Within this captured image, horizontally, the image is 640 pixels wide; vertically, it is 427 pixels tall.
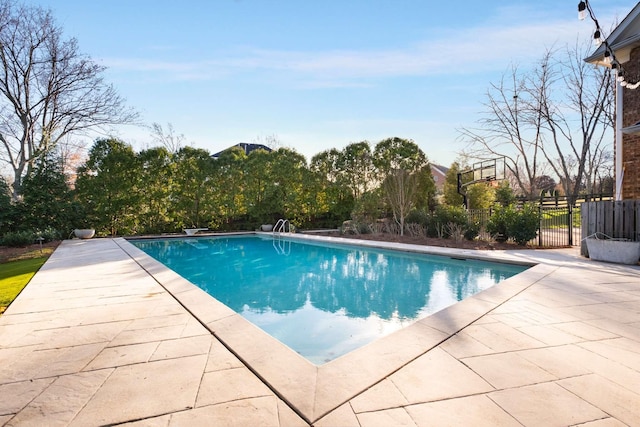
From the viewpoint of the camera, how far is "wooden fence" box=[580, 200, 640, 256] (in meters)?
6.46

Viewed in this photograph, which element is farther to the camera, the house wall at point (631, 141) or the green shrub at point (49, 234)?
the green shrub at point (49, 234)

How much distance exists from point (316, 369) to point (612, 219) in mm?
7757

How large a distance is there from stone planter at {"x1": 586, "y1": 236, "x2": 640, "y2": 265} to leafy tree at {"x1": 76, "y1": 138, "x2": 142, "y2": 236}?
51.0 ft

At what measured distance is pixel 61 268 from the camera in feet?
20.7

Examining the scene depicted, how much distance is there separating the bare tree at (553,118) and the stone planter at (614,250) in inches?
561

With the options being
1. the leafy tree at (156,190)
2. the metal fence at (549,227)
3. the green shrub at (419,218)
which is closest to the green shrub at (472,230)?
the metal fence at (549,227)

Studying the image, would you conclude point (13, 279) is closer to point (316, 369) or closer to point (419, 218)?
point (316, 369)

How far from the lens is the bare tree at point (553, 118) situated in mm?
17234

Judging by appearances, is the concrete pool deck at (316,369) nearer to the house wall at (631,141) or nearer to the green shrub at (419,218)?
the house wall at (631,141)

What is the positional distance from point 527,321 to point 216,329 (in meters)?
3.01

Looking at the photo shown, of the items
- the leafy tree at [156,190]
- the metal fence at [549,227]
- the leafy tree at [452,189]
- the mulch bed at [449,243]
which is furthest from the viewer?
the leafy tree at [452,189]

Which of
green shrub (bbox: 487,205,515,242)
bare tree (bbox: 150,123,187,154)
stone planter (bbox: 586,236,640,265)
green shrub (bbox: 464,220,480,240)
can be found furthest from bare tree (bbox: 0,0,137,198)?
stone planter (bbox: 586,236,640,265)

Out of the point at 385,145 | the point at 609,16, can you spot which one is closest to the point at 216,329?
the point at 385,145

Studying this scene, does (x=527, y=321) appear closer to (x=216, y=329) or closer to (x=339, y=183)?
(x=216, y=329)
